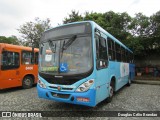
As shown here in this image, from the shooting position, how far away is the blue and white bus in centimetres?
477

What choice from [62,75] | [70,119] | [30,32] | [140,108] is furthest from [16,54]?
[30,32]

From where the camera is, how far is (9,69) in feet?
28.7

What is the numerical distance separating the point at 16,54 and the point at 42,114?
5.03 metres

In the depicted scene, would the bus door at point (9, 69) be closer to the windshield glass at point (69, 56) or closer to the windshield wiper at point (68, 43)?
the windshield glass at point (69, 56)

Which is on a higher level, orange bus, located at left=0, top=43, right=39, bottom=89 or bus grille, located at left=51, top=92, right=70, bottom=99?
orange bus, located at left=0, top=43, right=39, bottom=89

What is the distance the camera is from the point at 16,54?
30.3 feet

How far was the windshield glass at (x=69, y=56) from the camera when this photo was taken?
4898mm

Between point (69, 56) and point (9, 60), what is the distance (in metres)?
4.98

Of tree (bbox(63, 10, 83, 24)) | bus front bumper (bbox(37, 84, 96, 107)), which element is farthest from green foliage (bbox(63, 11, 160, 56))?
bus front bumper (bbox(37, 84, 96, 107))

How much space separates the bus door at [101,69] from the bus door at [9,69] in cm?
540

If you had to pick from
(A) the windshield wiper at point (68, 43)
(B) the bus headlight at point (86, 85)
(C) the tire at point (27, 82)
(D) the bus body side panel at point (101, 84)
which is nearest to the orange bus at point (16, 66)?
(C) the tire at point (27, 82)

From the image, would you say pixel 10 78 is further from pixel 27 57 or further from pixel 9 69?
pixel 27 57

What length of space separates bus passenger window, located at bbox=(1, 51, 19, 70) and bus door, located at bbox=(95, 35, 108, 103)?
5.41m

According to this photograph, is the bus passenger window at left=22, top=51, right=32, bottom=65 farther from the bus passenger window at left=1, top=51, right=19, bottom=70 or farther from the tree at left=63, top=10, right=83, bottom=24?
the tree at left=63, top=10, right=83, bottom=24
